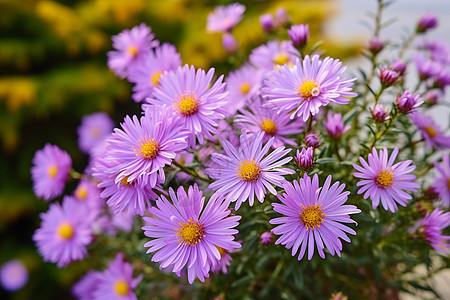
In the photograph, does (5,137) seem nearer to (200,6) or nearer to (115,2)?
(115,2)

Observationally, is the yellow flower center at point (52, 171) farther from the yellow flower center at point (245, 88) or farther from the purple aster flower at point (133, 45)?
the yellow flower center at point (245, 88)

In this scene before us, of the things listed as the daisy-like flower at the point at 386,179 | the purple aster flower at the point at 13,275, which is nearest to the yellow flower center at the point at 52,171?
the daisy-like flower at the point at 386,179

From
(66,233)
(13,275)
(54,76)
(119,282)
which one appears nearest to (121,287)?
(119,282)

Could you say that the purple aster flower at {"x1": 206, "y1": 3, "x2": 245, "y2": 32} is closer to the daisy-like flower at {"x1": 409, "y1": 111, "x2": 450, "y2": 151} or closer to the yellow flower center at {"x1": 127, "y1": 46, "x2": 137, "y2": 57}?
the yellow flower center at {"x1": 127, "y1": 46, "x2": 137, "y2": 57}

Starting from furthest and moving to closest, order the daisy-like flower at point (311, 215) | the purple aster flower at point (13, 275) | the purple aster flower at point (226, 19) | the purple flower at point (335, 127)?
the purple aster flower at point (13, 275), the purple aster flower at point (226, 19), the purple flower at point (335, 127), the daisy-like flower at point (311, 215)

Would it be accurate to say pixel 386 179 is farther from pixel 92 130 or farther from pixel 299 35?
pixel 92 130

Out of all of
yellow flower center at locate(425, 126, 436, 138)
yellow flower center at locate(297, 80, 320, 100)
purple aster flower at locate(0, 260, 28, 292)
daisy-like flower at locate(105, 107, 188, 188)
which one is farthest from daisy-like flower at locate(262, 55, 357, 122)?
purple aster flower at locate(0, 260, 28, 292)

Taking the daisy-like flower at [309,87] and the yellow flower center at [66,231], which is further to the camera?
the yellow flower center at [66,231]
